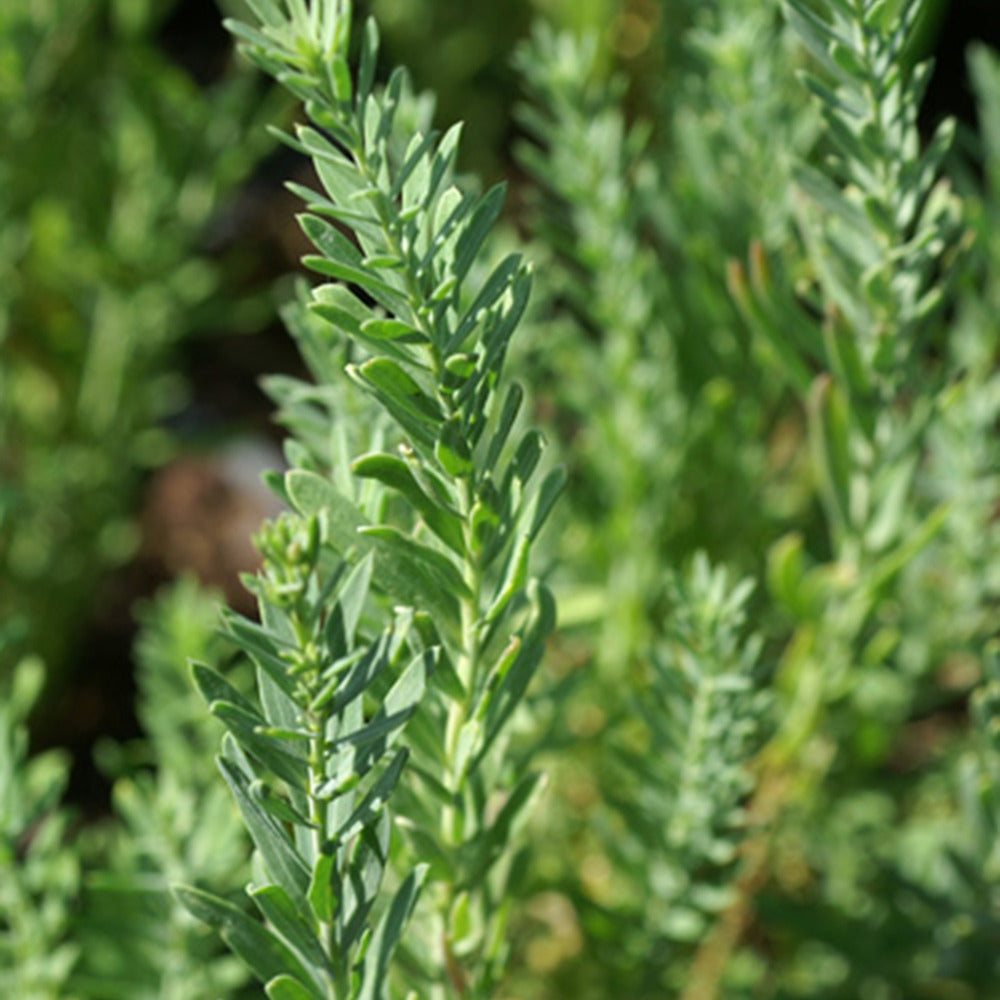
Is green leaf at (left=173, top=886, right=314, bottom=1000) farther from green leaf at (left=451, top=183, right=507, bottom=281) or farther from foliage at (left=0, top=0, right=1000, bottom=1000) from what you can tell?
green leaf at (left=451, top=183, right=507, bottom=281)

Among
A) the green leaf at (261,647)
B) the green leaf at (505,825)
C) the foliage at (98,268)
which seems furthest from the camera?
the foliage at (98,268)

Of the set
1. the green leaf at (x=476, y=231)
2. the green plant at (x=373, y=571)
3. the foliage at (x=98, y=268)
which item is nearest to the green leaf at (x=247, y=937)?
the green plant at (x=373, y=571)

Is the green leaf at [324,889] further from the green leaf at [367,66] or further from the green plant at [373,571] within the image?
the green leaf at [367,66]

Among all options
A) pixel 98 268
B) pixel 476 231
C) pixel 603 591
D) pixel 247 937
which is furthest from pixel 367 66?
pixel 98 268

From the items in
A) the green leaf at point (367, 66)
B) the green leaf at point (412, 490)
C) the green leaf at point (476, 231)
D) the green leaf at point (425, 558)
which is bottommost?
the green leaf at point (425, 558)

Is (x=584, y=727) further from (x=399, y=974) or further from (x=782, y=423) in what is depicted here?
(x=399, y=974)

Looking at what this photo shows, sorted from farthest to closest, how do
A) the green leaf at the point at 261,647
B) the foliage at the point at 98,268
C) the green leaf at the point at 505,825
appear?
the foliage at the point at 98,268 → the green leaf at the point at 505,825 → the green leaf at the point at 261,647

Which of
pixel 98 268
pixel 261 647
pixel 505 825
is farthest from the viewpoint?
pixel 98 268

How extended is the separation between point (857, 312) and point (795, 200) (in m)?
0.06

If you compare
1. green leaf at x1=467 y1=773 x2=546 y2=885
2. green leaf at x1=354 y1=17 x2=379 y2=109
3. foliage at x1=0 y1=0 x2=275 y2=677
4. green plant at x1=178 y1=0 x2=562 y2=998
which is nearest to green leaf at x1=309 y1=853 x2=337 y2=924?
green plant at x1=178 y1=0 x2=562 y2=998

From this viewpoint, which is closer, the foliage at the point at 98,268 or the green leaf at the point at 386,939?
the green leaf at the point at 386,939

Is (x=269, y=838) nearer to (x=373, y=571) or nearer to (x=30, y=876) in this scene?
(x=373, y=571)

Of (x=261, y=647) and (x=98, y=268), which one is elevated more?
(x=98, y=268)

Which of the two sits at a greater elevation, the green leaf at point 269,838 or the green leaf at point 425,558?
the green leaf at point 425,558
